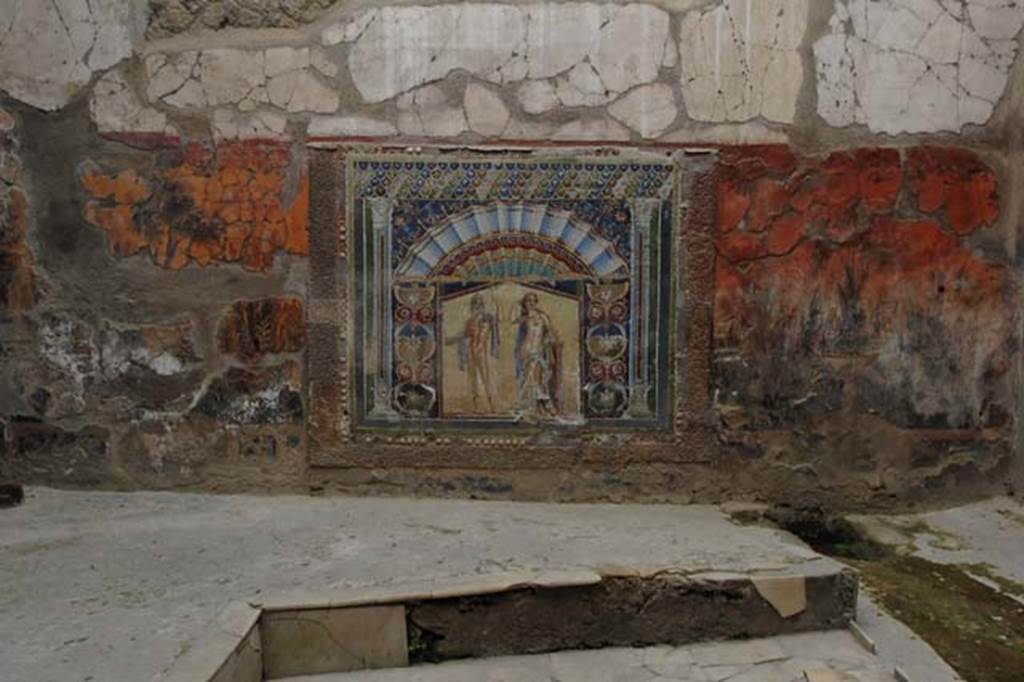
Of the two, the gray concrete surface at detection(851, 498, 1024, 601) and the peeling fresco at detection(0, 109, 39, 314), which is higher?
the peeling fresco at detection(0, 109, 39, 314)

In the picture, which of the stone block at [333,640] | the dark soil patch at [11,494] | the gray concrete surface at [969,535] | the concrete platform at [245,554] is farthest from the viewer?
the dark soil patch at [11,494]

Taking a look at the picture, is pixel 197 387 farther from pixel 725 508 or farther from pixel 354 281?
pixel 725 508

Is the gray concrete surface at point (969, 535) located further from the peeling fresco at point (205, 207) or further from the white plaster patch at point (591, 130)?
the peeling fresco at point (205, 207)

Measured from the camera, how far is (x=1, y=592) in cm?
242

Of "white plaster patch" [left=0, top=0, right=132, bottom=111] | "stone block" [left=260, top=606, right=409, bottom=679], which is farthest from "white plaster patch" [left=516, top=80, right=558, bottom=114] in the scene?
"stone block" [left=260, top=606, right=409, bottom=679]

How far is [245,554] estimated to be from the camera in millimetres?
2740

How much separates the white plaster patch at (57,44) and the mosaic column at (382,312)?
108 cm

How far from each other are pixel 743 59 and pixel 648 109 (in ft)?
1.26

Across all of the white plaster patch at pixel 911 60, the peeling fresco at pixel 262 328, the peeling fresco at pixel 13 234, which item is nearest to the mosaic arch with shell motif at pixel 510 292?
the peeling fresco at pixel 262 328

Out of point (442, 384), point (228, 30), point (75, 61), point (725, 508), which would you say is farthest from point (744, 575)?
point (75, 61)

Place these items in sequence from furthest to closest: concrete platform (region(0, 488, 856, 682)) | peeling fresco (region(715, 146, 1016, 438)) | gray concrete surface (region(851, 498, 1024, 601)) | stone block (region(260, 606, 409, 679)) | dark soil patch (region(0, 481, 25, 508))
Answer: peeling fresco (region(715, 146, 1016, 438))
dark soil patch (region(0, 481, 25, 508))
gray concrete surface (region(851, 498, 1024, 601))
stone block (region(260, 606, 409, 679))
concrete platform (region(0, 488, 856, 682))

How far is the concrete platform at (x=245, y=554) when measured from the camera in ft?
7.20

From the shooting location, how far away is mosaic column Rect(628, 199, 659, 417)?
3.32 metres

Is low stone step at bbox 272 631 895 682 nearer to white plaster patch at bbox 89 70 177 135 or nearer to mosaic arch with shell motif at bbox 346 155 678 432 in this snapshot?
mosaic arch with shell motif at bbox 346 155 678 432
